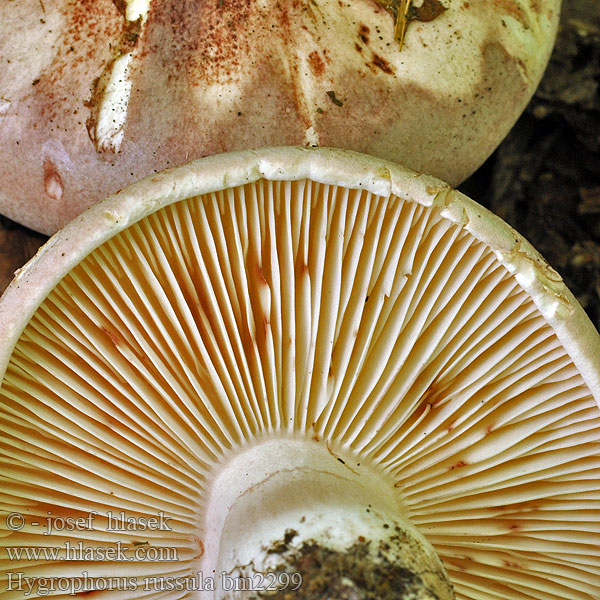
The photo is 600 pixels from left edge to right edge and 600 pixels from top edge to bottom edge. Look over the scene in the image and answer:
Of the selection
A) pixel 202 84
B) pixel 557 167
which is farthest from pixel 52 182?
pixel 557 167

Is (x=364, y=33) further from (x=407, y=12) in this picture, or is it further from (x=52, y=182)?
(x=52, y=182)

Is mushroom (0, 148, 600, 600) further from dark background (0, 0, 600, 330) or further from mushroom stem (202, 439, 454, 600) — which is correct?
dark background (0, 0, 600, 330)

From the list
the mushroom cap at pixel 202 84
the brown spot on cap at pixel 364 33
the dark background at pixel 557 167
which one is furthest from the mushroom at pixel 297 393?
the dark background at pixel 557 167

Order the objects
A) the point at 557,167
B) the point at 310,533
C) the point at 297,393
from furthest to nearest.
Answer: the point at 557,167
the point at 297,393
the point at 310,533

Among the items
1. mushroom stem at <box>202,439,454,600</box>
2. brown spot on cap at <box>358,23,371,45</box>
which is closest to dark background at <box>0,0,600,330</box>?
brown spot on cap at <box>358,23,371,45</box>

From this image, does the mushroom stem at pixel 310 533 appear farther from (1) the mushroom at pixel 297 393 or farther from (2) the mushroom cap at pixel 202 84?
(2) the mushroom cap at pixel 202 84

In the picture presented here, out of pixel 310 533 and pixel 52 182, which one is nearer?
pixel 310 533

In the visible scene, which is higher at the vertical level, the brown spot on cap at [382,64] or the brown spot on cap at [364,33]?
the brown spot on cap at [364,33]
